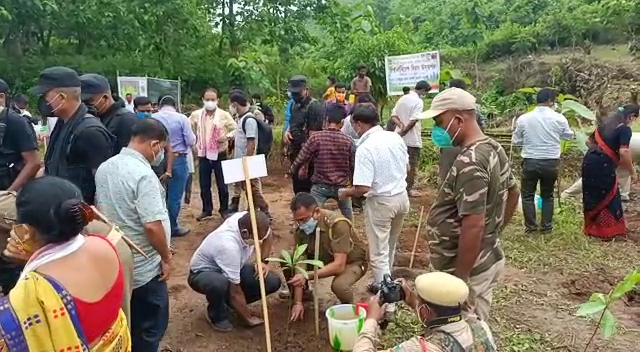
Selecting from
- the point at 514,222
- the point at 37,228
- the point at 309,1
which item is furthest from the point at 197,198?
the point at 309,1

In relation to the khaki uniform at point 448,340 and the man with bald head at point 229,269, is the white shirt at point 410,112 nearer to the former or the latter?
the man with bald head at point 229,269

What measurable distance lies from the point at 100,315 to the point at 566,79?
46.8ft

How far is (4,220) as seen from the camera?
3.61 m

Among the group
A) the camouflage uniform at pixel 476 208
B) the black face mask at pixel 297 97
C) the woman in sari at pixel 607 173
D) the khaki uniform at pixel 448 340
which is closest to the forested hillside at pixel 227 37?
the black face mask at pixel 297 97

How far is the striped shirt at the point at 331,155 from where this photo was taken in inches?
221

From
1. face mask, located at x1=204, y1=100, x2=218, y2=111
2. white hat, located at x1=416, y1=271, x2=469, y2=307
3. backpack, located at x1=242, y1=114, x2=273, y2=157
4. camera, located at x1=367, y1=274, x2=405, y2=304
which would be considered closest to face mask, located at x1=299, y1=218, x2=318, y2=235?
camera, located at x1=367, y1=274, x2=405, y2=304

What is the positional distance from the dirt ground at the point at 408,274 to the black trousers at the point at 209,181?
0.86 meters

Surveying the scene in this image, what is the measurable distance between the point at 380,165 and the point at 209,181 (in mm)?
3129

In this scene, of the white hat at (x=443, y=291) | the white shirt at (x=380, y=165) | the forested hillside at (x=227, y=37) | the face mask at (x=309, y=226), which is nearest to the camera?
the white hat at (x=443, y=291)

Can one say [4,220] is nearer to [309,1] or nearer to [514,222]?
[514,222]

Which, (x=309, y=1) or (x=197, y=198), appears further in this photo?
(x=309, y=1)

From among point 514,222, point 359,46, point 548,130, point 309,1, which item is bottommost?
point 514,222

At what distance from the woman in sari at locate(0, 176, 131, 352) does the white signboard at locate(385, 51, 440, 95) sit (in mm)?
8960

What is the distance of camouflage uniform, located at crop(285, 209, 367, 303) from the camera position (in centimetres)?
438
